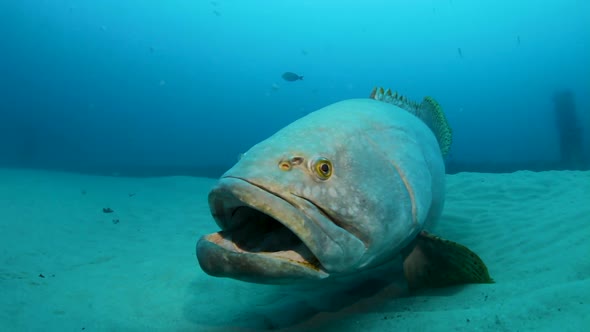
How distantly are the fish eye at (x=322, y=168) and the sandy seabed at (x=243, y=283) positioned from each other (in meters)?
1.14

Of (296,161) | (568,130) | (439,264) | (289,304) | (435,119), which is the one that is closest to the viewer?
(296,161)

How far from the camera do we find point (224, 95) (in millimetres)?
105250

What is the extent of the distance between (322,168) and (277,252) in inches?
22.3

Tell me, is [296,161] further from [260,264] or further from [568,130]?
[568,130]

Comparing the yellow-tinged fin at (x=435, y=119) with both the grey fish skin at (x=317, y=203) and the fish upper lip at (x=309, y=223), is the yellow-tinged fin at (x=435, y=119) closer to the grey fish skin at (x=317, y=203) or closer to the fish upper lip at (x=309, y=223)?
the grey fish skin at (x=317, y=203)

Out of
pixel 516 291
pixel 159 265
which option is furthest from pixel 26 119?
pixel 516 291

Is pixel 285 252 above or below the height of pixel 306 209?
below

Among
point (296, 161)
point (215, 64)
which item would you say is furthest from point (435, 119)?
point (215, 64)

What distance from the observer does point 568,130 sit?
19219mm

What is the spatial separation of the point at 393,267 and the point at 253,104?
10993 centimetres

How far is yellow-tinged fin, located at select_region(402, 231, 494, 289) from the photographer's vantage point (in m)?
2.87

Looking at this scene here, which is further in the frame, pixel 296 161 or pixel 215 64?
pixel 215 64

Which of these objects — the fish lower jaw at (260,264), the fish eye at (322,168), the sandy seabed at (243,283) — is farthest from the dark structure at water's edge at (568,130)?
the fish lower jaw at (260,264)

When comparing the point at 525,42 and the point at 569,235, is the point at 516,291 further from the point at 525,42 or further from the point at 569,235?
the point at 525,42
